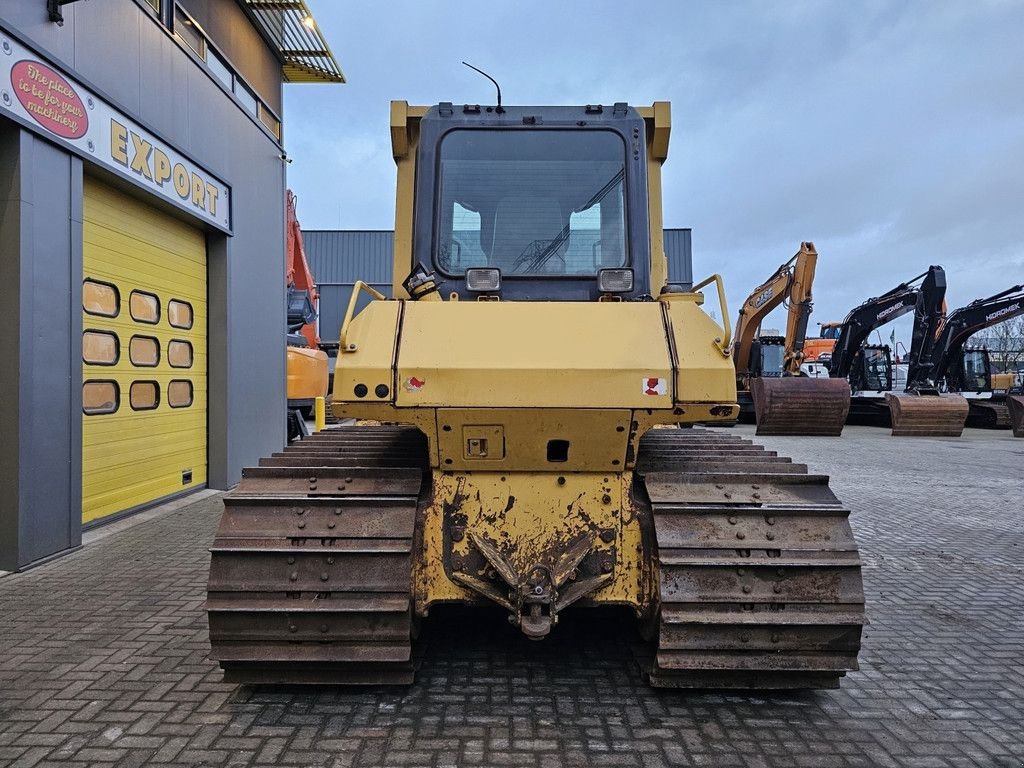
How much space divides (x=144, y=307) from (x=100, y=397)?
120 cm

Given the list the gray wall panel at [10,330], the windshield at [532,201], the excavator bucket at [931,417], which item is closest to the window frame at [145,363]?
the gray wall panel at [10,330]

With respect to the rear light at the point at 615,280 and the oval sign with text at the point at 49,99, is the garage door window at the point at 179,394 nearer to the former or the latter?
the oval sign with text at the point at 49,99

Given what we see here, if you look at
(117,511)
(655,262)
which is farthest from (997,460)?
(117,511)

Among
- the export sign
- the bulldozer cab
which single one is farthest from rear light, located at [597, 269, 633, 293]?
the export sign

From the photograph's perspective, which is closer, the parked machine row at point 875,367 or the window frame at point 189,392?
the window frame at point 189,392

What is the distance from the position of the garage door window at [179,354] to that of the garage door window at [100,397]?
1053 mm

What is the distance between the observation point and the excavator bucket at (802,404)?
16125 millimetres

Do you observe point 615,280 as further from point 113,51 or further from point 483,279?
point 113,51

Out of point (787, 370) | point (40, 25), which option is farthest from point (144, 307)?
point (787, 370)

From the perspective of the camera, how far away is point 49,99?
18.0 ft

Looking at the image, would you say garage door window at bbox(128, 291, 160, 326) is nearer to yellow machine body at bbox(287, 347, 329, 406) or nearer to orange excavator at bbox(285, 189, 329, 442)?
orange excavator at bbox(285, 189, 329, 442)

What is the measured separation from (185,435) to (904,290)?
788 inches

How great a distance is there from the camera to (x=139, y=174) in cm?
683

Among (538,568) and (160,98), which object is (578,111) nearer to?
(538,568)
